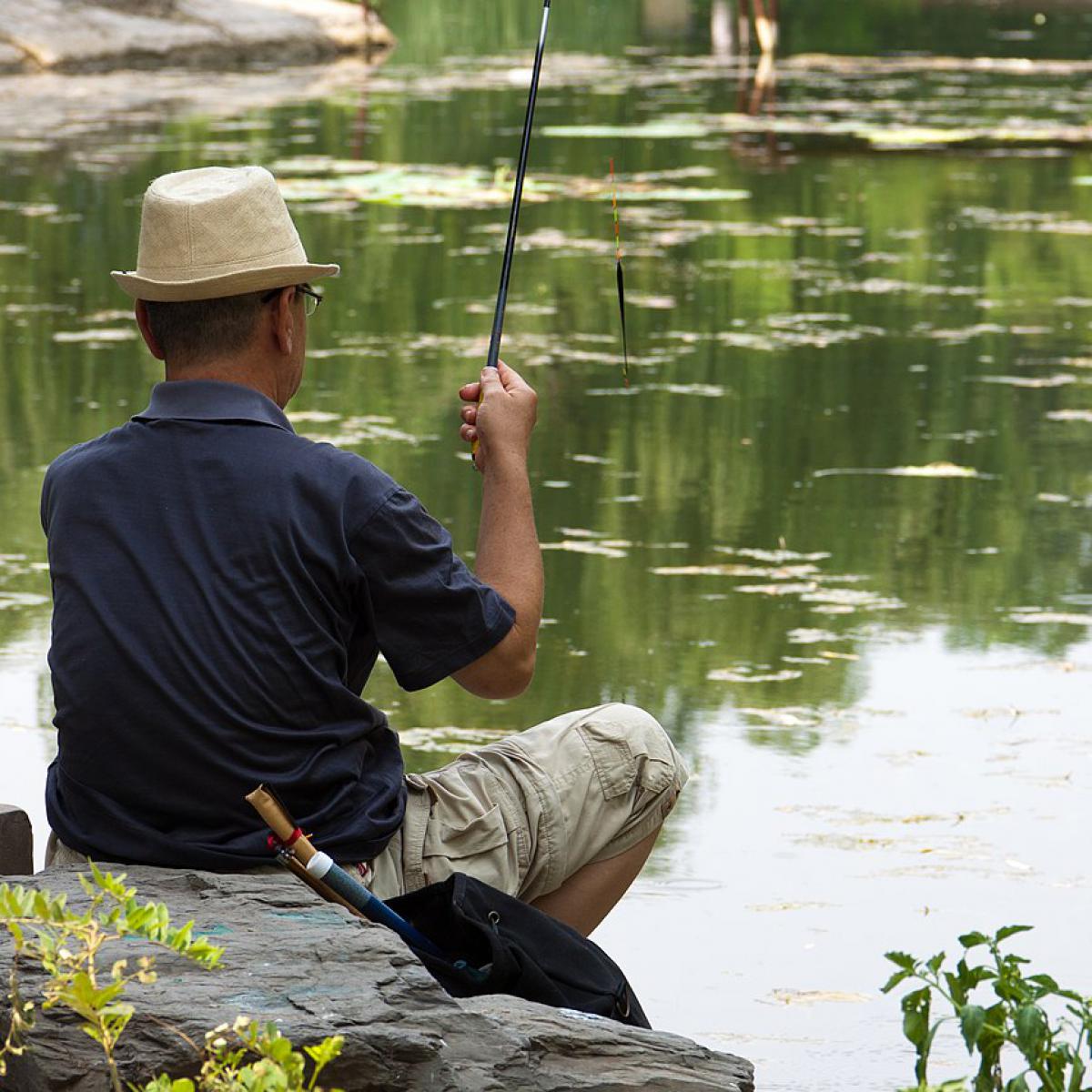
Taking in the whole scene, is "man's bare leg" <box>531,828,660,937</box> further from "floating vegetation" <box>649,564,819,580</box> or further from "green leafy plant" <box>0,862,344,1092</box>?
"floating vegetation" <box>649,564,819,580</box>

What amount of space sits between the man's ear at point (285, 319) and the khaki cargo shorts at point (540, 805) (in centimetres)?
49

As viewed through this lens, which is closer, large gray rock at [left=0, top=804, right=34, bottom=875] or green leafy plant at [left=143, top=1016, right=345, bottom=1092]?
green leafy plant at [left=143, top=1016, right=345, bottom=1092]

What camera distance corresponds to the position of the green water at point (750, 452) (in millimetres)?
3463

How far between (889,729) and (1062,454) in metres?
2.04

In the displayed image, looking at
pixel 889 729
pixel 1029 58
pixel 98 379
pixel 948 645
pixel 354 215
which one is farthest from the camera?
pixel 1029 58

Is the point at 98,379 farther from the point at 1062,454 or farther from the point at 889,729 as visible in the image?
the point at 889,729

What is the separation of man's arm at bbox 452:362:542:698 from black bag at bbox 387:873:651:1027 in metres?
0.24

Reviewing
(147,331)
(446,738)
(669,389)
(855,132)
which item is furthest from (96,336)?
(855,132)

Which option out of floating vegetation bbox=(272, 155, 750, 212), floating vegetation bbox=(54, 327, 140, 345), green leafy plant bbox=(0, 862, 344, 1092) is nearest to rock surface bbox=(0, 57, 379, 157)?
floating vegetation bbox=(272, 155, 750, 212)

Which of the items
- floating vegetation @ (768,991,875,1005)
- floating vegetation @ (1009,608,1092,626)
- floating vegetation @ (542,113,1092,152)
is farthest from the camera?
floating vegetation @ (542,113,1092,152)

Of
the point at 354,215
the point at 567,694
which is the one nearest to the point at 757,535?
the point at 567,694

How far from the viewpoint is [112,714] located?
2217mm

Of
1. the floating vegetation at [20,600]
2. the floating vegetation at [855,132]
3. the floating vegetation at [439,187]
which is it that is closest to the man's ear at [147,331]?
the floating vegetation at [20,600]

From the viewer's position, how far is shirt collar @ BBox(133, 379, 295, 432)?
230cm
